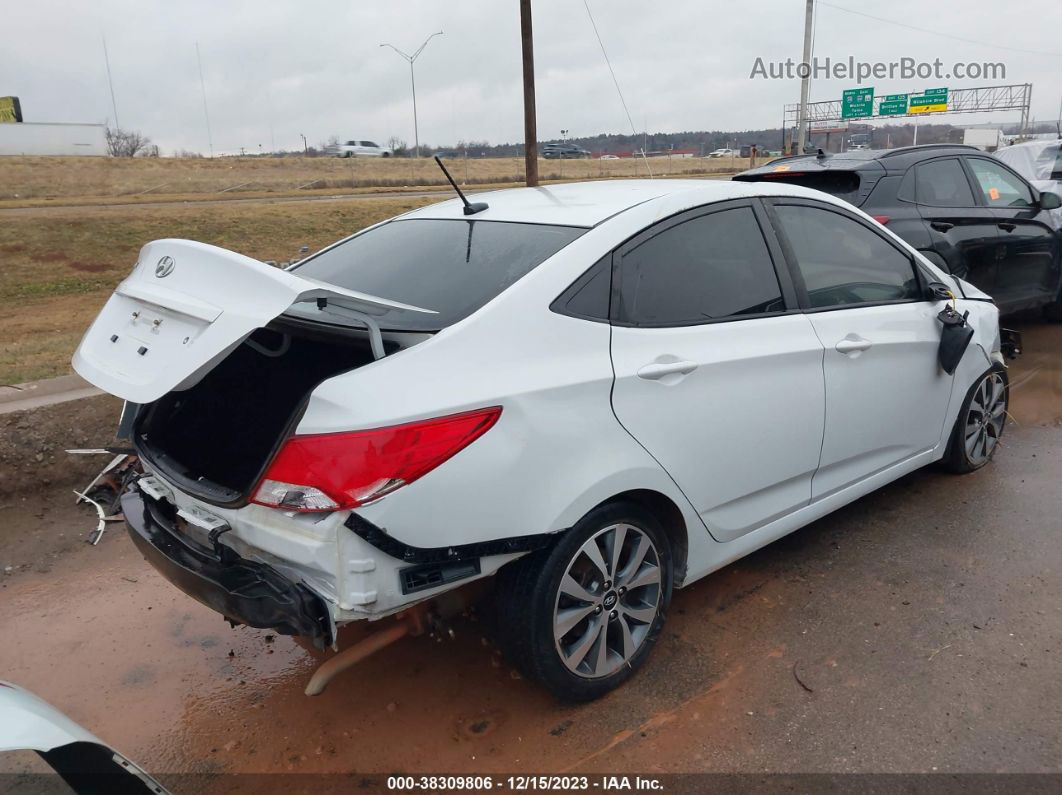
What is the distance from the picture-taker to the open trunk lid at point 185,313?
7.31 feet

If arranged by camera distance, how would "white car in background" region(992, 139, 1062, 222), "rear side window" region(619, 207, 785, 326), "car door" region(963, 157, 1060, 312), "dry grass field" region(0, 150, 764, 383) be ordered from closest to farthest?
1. "rear side window" region(619, 207, 785, 326)
2. "car door" region(963, 157, 1060, 312)
3. "white car in background" region(992, 139, 1062, 222)
4. "dry grass field" region(0, 150, 764, 383)

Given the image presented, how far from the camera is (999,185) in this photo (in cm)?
716

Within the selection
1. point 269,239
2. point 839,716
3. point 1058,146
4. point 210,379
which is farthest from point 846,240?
point 269,239

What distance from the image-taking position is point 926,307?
4020 millimetres

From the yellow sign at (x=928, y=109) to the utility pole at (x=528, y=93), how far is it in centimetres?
4632

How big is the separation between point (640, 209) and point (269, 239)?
1630 centimetres

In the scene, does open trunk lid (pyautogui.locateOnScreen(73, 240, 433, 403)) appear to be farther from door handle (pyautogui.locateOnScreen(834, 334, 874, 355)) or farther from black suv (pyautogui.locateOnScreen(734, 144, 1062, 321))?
black suv (pyautogui.locateOnScreen(734, 144, 1062, 321))

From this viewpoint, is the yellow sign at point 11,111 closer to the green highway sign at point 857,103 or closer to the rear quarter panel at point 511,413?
the green highway sign at point 857,103

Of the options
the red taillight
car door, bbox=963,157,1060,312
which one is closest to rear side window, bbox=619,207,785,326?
the red taillight

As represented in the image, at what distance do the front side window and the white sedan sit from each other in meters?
4.11

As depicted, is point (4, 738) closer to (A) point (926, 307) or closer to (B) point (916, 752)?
(B) point (916, 752)

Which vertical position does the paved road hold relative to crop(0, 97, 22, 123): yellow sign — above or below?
below

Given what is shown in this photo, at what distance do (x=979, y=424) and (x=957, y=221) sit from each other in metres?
2.74

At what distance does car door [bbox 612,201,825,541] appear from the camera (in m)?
2.79
